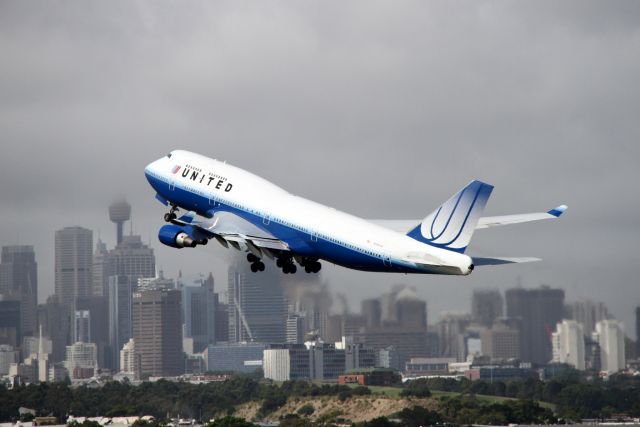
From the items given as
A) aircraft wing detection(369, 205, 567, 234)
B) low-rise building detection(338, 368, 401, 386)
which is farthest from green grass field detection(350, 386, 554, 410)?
aircraft wing detection(369, 205, 567, 234)

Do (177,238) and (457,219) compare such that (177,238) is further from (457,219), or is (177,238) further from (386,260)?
(457,219)

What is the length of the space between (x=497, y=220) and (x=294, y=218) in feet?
40.2

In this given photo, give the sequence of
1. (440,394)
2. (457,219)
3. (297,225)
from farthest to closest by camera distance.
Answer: (440,394), (297,225), (457,219)

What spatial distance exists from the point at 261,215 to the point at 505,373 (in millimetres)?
116429

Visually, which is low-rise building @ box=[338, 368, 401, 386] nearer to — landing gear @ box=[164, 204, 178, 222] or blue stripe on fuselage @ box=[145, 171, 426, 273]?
landing gear @ box=[164, 204, 178, 222]

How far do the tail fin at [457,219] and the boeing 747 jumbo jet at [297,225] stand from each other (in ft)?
0.17

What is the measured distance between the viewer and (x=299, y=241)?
85.1m

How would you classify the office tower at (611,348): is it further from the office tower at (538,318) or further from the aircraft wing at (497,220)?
the aircraft wing at (497,220)

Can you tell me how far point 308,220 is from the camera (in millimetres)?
84688

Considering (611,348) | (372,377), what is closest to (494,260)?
(372,377)

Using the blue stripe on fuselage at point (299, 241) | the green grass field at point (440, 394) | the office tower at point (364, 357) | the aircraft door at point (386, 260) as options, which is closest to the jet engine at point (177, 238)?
the blue stripe on fuselage at point (299, 241)

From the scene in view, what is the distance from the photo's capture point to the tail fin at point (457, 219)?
76.5 meters

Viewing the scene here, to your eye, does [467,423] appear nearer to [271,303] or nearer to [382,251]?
[271,303]

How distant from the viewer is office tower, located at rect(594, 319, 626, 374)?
596 feet
